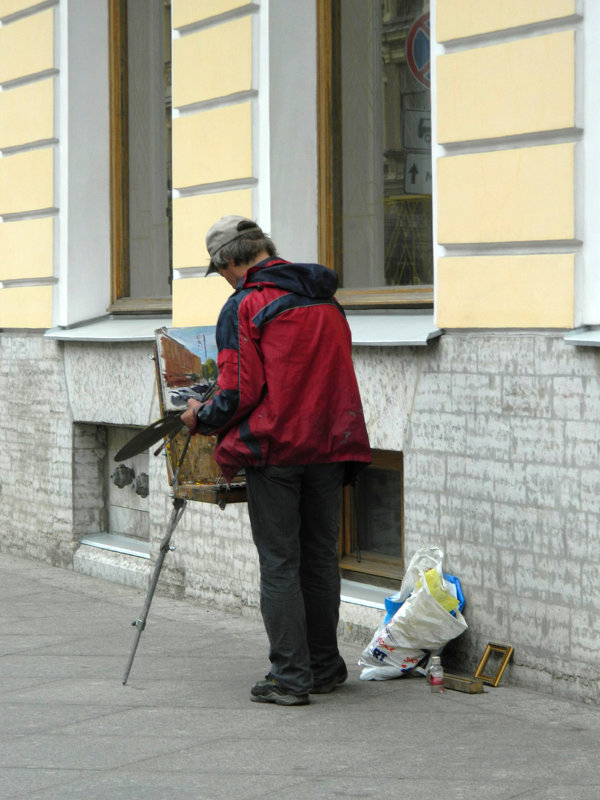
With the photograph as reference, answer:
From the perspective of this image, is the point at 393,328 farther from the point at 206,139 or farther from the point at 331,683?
the point at 206,139

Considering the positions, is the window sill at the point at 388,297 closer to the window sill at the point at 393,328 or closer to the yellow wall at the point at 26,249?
the window sill at the point at 393,328

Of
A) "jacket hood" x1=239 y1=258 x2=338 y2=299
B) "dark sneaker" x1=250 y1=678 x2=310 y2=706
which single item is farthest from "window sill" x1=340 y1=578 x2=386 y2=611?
"jacket hood" x1=239 y1=258 x2=338 y2=299

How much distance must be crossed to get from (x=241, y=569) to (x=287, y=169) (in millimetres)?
2055

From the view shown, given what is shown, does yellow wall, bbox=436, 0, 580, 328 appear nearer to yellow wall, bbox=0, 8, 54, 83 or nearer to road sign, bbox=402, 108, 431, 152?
road sign, bbox=402, 108, 431, 152

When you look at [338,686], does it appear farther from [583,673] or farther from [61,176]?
[61,176]

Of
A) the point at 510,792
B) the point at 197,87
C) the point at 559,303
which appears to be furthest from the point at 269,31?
the point at 510,792

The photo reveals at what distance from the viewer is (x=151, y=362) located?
7789 millimetres

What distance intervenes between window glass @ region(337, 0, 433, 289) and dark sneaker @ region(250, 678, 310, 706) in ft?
7.10

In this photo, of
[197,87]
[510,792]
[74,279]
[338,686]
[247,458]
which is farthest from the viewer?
[74,279]

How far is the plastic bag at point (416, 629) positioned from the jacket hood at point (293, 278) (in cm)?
129

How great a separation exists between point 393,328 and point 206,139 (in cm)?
182

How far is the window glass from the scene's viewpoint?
21.5ft

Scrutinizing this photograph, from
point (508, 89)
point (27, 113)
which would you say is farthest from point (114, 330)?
point (508, 89)

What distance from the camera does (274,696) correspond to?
519cm
